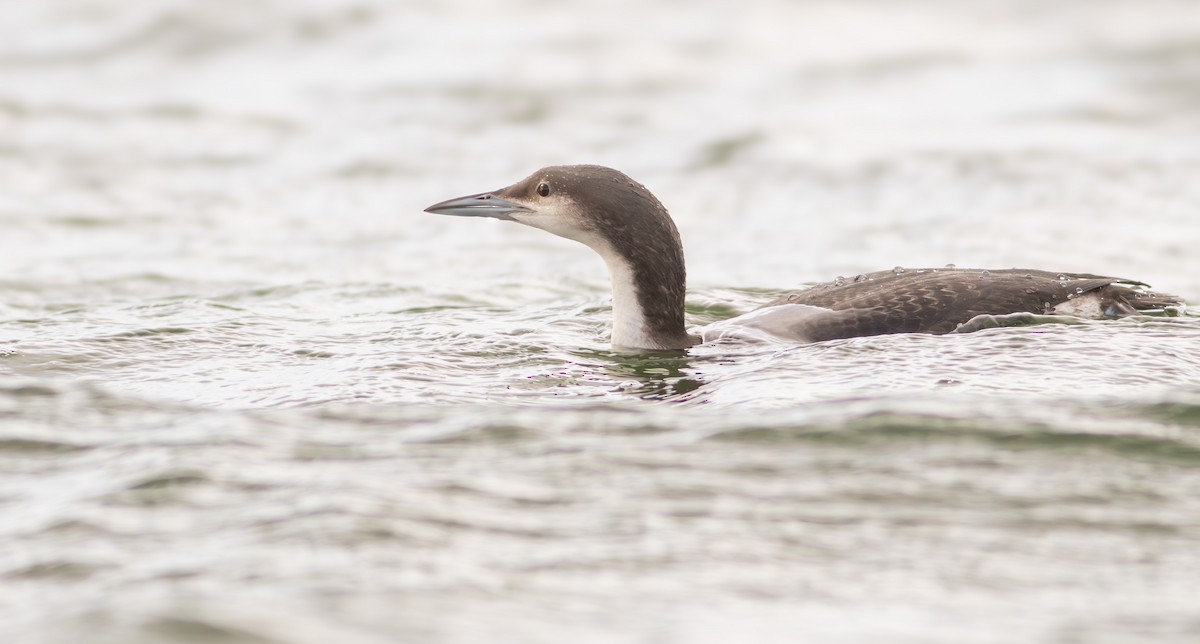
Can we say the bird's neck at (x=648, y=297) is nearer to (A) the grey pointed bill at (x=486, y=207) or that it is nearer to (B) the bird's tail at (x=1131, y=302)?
(A) the grey pointed bill at (x=486, y=207)

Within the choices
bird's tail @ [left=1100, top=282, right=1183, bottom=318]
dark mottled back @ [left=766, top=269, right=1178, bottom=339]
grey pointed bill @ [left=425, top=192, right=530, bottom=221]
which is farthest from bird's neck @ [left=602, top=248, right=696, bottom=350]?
bird's tail @ [left=1100, top=282, right=1183, bottom=318]

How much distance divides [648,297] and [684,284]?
165mm

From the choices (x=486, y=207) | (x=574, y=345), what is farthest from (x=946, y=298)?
(x=486, y=207)

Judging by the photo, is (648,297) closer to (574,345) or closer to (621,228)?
(621,228)

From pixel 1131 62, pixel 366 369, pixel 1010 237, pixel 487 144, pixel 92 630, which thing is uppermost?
pixel 1131 62

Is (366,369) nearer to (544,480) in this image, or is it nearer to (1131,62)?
(544,480)

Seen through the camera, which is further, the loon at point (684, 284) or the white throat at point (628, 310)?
the white throat at point (628, 310)

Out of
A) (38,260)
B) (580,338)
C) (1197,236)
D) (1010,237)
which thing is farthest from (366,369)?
(1197,236)

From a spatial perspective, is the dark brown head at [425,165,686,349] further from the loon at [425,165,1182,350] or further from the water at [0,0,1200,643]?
the water at [0,0,1200,643]

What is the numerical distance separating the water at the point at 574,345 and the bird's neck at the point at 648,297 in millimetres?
161

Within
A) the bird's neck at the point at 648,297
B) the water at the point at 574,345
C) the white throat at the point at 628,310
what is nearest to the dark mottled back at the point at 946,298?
the water at the point at 574,345

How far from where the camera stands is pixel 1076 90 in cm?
1335

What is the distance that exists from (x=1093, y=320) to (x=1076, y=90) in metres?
7.25

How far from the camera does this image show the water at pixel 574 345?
3.82 metres
